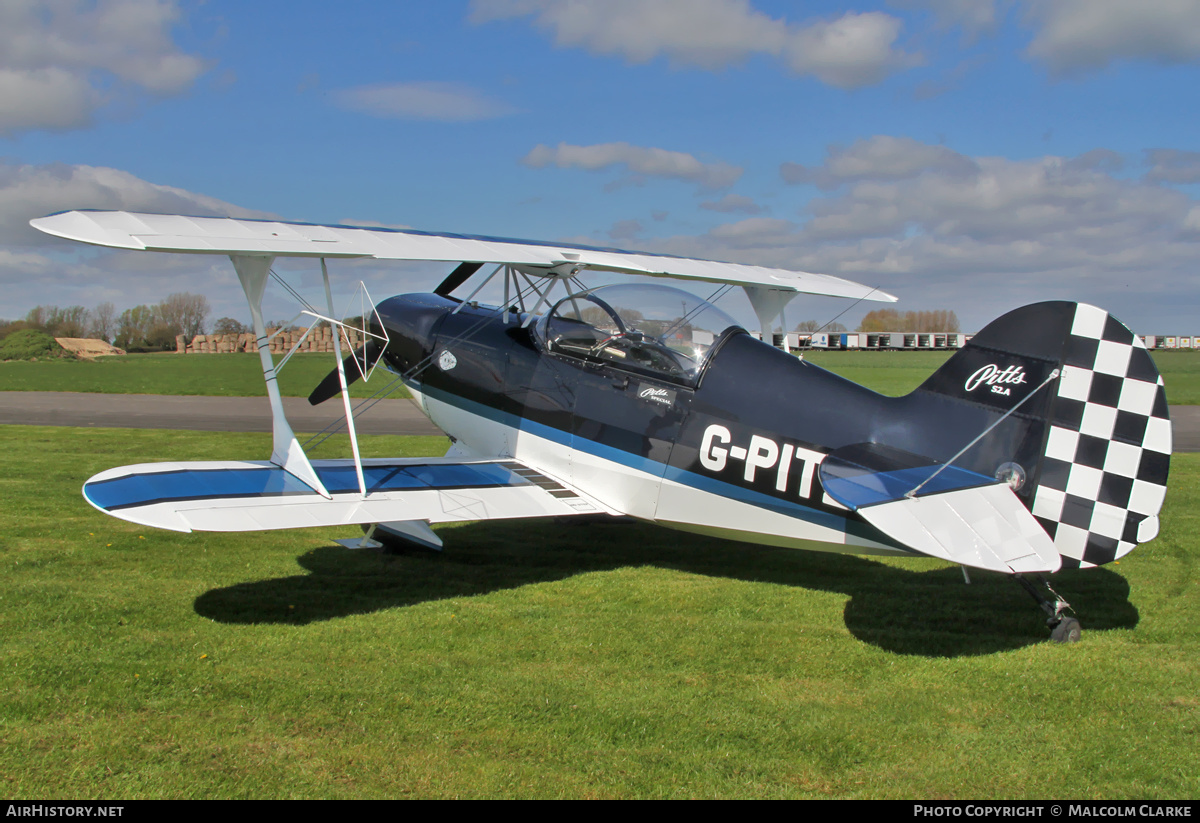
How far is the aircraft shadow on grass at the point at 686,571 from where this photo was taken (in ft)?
16.1

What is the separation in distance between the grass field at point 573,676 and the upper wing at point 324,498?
23.5 inches

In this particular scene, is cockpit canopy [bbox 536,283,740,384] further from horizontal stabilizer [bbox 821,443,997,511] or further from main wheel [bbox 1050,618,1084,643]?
main wheel [bbox 1050,618,1084,643]

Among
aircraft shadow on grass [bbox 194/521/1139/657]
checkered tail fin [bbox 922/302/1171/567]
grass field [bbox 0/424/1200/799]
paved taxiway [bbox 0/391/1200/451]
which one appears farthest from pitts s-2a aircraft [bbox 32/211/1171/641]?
paved taxiway [bbox 0/391/1200/451]

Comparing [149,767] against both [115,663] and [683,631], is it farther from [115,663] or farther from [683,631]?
[683,631]

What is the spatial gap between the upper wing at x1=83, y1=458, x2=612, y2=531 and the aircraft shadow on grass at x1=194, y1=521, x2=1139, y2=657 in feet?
1.97

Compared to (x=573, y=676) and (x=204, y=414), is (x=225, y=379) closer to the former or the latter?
(x=204, y=414)

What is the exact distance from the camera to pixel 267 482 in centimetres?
528

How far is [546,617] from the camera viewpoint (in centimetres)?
504

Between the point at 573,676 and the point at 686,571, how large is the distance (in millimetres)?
2319

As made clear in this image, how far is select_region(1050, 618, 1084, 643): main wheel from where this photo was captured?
4.51m

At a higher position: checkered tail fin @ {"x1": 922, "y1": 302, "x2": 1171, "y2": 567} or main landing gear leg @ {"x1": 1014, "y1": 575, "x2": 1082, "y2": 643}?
checkered tail fin @ {"x1": 922, "y1": 302, "x2": 1171, "y2": 567}

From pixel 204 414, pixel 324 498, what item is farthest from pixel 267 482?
pixel 204 414

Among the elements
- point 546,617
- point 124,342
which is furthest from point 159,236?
point 124,342

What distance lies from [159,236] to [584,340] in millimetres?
2890
